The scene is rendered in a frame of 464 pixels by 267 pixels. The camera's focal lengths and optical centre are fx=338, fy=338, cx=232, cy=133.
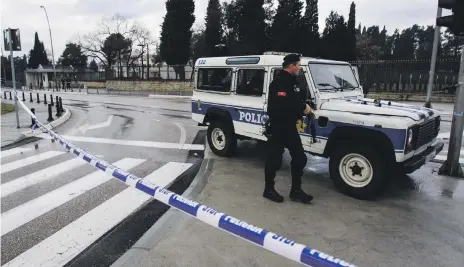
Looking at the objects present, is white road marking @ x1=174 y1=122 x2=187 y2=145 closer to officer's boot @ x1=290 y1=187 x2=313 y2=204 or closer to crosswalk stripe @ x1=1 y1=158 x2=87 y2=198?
crosswalk stripe @ x1=1 y1=158 x2=87 y2=198

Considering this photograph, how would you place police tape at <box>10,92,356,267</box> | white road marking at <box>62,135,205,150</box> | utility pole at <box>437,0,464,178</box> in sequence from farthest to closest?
1. white road marking at <box>62,135,205,150</box>
2. utility pole at <box>437,0,464,178</box>
3. police tape at <box>10,92,356,267</box>

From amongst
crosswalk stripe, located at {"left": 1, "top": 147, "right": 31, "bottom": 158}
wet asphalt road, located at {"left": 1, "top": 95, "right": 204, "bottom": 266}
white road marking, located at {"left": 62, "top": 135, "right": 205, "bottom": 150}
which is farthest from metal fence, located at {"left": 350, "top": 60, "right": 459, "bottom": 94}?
crosswalk stripe, located at {"left": 1, "top": 147, "right": 31, "bottom": 158}

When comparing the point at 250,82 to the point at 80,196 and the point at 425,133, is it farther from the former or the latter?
the point at 80,196

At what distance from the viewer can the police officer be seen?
182 inches

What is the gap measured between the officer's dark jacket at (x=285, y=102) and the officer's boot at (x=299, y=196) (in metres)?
1.03

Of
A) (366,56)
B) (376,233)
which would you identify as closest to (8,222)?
(376,233)

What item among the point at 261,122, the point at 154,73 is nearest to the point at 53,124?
the point at 261,122

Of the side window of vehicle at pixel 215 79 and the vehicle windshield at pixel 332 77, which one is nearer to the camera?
the vehicle windshield at pixel 332 77

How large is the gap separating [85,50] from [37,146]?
205ft

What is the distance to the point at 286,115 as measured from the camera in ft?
15.3

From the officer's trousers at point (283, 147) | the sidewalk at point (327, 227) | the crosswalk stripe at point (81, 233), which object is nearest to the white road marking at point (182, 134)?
the sidewalk at point (327, 227)

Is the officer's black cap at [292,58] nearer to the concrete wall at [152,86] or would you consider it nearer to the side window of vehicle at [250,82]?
the side window of vehicle at [250,82]

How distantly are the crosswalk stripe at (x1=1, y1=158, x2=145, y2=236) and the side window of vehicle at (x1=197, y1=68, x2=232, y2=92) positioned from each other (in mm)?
2989

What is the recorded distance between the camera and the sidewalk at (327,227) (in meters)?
3.48
